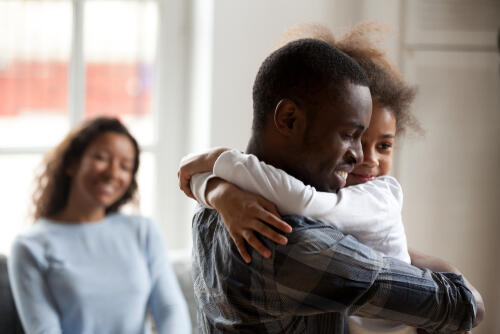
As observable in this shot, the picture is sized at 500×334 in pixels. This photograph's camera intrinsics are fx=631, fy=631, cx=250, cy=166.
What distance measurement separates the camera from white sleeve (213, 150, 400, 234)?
832 millimetres

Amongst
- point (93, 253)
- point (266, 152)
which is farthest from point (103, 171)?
point (266, 152)

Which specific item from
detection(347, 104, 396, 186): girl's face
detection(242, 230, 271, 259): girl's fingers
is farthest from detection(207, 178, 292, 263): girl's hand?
detection(347, 104, 396, 186): girl's face

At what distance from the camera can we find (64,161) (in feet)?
7.48

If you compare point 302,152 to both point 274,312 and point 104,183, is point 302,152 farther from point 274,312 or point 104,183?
point 104,183

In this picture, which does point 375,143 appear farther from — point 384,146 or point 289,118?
point 289,118

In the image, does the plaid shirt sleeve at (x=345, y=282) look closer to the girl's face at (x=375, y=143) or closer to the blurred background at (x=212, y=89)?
the girl's face at (x=375, y=143)

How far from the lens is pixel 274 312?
83cm

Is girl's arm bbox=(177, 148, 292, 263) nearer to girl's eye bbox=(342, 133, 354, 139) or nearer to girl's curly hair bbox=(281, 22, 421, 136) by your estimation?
girl's eye bbox=(342, 133, 354, 139)

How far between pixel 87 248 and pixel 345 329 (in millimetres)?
1405

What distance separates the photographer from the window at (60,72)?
2555mm

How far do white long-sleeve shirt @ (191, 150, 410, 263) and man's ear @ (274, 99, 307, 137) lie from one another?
56 mm

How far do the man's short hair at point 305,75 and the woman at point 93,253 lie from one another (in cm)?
139

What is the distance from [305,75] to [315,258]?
24 centimetres

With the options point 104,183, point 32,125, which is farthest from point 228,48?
point 32,125
